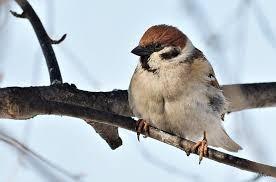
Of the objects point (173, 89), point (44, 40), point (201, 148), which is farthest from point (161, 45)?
point (44, 40)

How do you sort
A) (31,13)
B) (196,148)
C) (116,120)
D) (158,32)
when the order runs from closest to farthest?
(116,120)
(196,148)
(158,32)
(31,13)

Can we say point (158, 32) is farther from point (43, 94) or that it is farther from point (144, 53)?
point (43, 94)

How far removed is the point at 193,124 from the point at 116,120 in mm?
962

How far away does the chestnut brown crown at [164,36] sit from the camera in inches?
164

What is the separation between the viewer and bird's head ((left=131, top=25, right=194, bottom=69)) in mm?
4152

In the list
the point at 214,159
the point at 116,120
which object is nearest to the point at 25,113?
the point at 116,120

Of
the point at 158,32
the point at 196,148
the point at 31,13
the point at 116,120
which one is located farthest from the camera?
the point at 31,13

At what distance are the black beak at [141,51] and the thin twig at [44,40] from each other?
578 millimetres

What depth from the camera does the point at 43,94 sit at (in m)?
4.01

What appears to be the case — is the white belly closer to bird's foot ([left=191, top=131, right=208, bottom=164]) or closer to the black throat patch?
the black throat patch

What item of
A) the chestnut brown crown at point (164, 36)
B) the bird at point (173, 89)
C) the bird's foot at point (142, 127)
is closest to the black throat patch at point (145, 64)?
the bird at point (173, 89)

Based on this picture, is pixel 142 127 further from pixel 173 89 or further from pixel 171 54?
pixel 171 54

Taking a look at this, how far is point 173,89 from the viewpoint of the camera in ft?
13.5

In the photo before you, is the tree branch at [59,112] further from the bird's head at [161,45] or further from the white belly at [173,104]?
the bird's head at [161,45]
